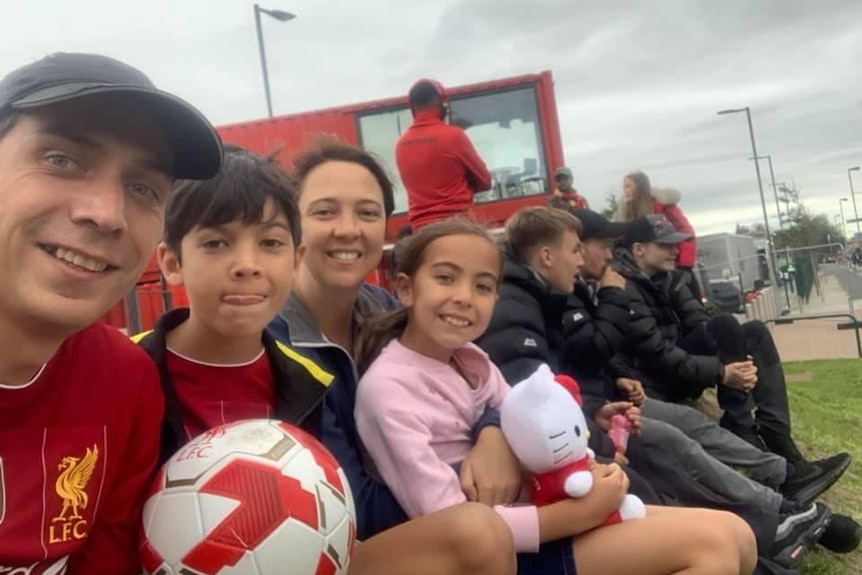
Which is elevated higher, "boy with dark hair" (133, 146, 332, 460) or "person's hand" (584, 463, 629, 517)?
"boy with dark hair" (133, 146, 332, 460)

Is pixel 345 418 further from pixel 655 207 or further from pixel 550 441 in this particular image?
pixel 655 207

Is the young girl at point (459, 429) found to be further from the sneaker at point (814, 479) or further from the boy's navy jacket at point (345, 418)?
the sneaker at point (814, 479)

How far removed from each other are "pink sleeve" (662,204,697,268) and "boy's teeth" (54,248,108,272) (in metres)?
5.63

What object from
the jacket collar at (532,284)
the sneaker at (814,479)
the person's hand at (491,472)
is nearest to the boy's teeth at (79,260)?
the person's hand at (491,472)

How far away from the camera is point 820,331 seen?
54.3ft

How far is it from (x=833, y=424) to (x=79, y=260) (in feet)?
23.5

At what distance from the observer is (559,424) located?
235cm

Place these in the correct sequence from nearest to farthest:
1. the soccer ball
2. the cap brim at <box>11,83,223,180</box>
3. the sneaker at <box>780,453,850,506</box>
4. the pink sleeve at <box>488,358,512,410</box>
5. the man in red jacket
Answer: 1. the cap brim at <box>11,83,223,180</box>
2. the soccer ball
3. the pink sleeve at <box>488,358,512,410</box>
4. the sneaker at <box>780,453,850,506</box>
5. the man in red jacket

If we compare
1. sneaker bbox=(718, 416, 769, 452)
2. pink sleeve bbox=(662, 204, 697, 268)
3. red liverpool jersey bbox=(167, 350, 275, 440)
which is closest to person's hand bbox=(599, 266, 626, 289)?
sneaker bbox=(718, 416, 769, 452)

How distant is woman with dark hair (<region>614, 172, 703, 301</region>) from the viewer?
21.7 ft

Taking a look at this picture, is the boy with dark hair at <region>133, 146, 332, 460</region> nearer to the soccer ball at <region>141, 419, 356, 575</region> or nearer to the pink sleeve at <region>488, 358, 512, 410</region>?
the soccer ball at <region>141, 419, 356, 575</region>

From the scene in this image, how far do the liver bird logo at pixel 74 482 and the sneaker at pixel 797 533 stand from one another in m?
2.99

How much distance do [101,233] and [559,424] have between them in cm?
137

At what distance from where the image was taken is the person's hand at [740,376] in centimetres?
489
